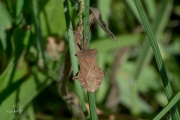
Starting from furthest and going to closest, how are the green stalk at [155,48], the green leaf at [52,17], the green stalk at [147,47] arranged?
the green stalk at [147,47] → the green leaf at [52,17] → the green stalk at [155,48]

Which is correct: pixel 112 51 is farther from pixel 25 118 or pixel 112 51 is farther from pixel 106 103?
pixel 25 118

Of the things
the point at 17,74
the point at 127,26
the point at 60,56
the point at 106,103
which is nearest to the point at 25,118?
the point at 17,74

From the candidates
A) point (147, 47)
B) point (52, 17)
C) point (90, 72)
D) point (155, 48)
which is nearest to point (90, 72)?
point (90, 72)

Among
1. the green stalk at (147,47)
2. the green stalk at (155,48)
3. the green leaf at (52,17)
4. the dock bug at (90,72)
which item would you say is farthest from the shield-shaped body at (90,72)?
the green stalk at (147,47)

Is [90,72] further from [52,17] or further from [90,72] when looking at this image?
[52,17]

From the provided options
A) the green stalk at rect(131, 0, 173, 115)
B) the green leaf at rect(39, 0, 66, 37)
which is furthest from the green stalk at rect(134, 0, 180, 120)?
the green stalk at rect(131, 0, 173, 115)

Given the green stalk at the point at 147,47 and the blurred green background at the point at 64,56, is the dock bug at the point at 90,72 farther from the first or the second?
the green stalk at the point at 147,47

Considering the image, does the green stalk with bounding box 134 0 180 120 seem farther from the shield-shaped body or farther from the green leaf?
the green leaf

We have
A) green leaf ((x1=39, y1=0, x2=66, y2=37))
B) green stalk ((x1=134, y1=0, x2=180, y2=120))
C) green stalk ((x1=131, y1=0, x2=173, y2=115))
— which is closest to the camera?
green stalk ((x1=134, y1=0, x2=180, y2=120))
